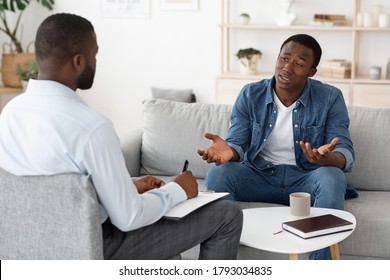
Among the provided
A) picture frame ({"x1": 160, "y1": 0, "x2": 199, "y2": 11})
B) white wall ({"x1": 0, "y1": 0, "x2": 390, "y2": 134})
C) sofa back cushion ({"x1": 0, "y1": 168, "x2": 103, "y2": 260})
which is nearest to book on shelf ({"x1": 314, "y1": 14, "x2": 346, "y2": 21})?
white wall ({"x1": 0, "y1": 0, "x2": 390, "y2": 134})

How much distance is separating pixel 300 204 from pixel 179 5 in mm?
3380

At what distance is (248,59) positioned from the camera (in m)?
5.34

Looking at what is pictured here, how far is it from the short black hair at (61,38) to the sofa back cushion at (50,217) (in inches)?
14.0

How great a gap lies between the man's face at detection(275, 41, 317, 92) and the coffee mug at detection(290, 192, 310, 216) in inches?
27.7

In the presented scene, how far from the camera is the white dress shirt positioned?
192cm

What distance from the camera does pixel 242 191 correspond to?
3043 mm

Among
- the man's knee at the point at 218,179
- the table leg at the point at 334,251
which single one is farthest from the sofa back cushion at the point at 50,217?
the man's knee at the point at 218,179

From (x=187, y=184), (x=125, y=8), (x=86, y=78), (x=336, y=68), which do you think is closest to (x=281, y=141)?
(x=187, y=184)

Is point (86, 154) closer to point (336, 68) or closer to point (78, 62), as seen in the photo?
point (78, 62)

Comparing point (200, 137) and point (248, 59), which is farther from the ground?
point (248, 59)

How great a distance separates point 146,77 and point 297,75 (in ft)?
9.44

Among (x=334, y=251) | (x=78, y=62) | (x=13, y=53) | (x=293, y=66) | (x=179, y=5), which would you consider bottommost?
(x=334, y=251)
